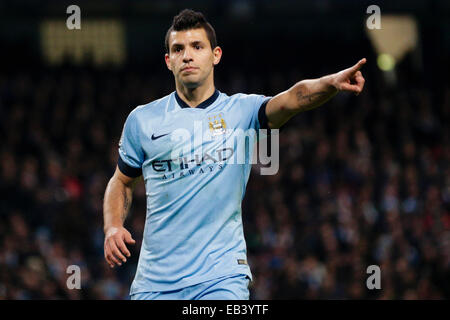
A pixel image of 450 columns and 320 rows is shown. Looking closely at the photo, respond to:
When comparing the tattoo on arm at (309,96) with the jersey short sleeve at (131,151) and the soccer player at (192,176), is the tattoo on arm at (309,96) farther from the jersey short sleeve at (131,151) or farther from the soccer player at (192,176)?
the jersey short sleeve at (131,151)

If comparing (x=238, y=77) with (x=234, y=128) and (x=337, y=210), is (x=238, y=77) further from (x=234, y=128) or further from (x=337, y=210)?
(x=234, y=128)

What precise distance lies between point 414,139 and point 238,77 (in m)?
4.61

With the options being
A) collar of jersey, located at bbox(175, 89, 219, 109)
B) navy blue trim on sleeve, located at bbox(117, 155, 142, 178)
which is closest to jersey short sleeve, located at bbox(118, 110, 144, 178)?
navy blue trim on sleeve, located at bbox(117, 155, 142, 178)

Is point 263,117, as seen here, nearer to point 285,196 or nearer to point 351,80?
point 351,80

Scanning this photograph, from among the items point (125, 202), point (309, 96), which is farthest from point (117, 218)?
point (309, 96)

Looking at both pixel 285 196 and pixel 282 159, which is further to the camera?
pixel 282 159

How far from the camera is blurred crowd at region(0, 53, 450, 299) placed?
1294cm

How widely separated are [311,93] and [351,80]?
0.30m

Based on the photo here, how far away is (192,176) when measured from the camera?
4.89m

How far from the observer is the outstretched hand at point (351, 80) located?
440 cm

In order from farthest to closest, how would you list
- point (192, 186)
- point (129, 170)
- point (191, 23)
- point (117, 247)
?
1. point (129, 170)
2. point (191, 23)
3. point (192, 186)
4. point (117, 247)

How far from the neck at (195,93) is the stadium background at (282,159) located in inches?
269

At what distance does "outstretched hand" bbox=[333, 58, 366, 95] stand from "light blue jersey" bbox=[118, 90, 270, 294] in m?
0.69

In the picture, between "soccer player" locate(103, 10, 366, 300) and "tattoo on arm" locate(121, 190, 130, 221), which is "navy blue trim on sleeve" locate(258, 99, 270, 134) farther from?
"tattoo on arm" locate(121, 190, 130, 221)
